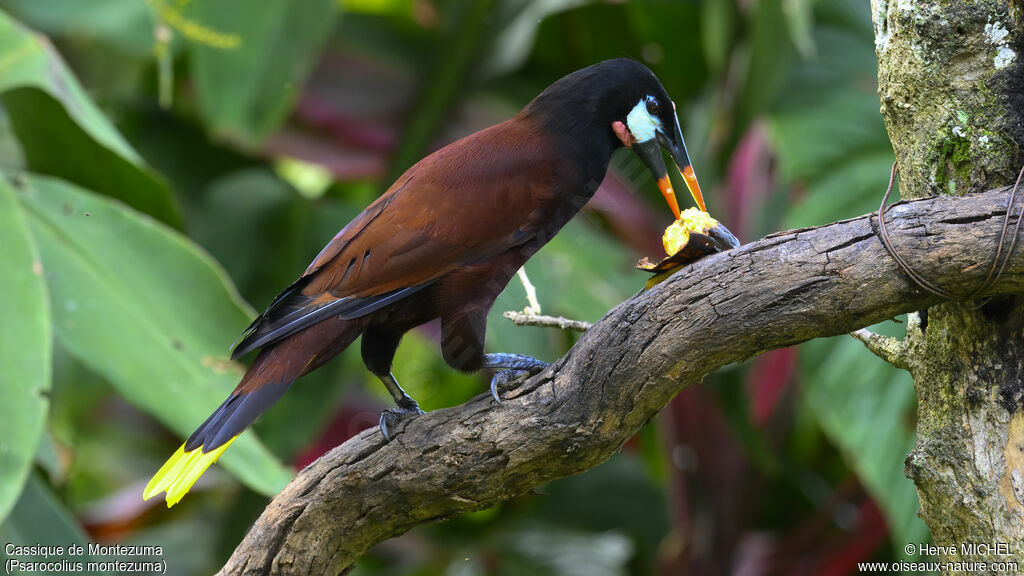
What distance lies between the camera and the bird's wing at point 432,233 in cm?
151

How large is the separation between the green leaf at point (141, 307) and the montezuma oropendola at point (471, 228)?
59cm

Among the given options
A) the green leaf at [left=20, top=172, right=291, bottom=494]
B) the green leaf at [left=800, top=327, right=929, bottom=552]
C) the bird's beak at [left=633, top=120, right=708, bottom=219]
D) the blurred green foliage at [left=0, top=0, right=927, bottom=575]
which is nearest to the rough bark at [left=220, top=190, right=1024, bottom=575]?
the bird's beak at [left=633, top=120, right=708, bottom=219]

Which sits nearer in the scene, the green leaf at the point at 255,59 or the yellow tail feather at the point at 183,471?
the yellow tail feather at the point at 183,471

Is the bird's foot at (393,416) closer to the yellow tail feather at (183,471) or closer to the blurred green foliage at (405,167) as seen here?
the yellow tail feather at (183,471)

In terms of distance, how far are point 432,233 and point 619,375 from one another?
445 mm

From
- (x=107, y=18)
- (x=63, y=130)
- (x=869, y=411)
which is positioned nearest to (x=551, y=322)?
(x=869, y=411)

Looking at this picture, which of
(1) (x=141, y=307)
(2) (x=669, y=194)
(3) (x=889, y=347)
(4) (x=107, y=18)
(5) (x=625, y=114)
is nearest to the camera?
(3) (x=889, y=347)

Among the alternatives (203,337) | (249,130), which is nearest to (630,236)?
(249,130)

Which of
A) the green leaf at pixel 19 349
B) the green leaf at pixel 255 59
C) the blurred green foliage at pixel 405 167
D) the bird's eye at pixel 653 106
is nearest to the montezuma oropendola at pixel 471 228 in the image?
the bird's eye at pixel 653 106

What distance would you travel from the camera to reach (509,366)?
1.56 meters

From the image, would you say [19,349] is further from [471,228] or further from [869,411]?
[869,411]

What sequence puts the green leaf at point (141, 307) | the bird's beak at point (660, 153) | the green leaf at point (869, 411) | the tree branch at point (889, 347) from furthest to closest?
the green leaf at point (869, 411) → the green leaf at point (141, 307) → the bird's beak at point (660, 153) → the tree branch at point (889, 347)

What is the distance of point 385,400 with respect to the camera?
4.19 metres

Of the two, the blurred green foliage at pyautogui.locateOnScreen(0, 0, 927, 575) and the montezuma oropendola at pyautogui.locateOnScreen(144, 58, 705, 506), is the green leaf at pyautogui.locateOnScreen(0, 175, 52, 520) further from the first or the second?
the montezuma oropendola at pyautogui.locateOnScreen(144, 58, 705, 506)
